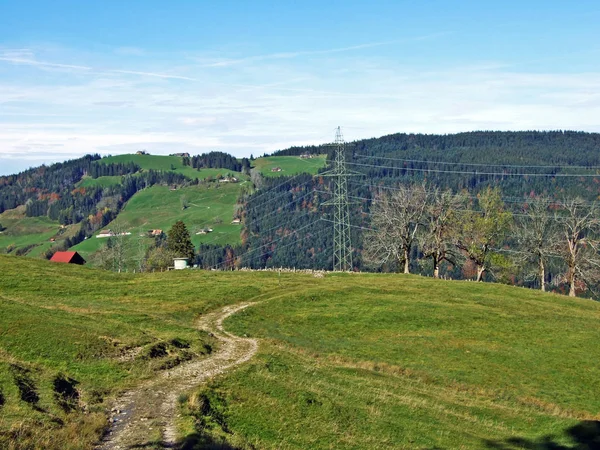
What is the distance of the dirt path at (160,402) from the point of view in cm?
2427

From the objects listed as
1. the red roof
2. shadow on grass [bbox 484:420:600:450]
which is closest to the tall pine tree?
the red roof

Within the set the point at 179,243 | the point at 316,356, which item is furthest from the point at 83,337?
the point at 179,243

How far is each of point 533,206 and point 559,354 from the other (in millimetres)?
68716

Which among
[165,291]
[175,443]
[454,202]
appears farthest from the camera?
[454,202]

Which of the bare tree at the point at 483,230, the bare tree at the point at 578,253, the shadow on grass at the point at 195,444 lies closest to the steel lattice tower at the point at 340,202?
the bare tree at the point at 483,230

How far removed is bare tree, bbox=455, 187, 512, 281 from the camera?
105 meters

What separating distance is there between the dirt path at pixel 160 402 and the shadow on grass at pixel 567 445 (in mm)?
16334

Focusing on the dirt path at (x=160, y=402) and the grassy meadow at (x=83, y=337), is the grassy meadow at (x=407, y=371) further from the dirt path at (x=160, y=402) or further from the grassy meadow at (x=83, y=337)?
the grassy meadow at (x=83, y=337)

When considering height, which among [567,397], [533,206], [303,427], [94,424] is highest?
[533,206]

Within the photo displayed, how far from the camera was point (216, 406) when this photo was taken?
Result: 30.4 m

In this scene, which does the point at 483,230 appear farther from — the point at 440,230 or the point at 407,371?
the point at 407,371

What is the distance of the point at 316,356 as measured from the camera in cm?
4900

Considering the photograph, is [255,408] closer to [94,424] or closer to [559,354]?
[94,424]

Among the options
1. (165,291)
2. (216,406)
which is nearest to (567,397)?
(216,406)
